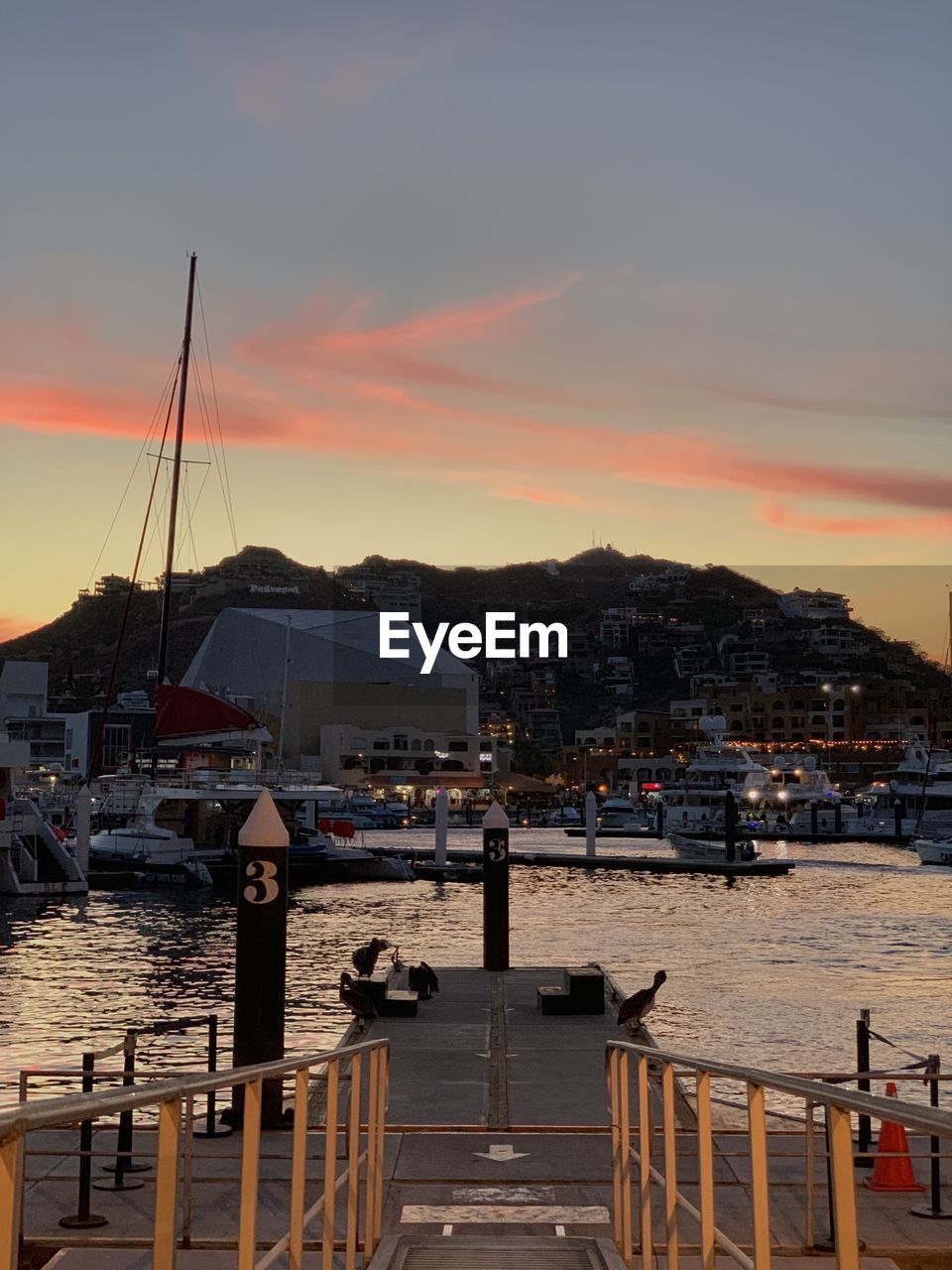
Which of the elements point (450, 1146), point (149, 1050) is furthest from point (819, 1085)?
point (149, 1050)

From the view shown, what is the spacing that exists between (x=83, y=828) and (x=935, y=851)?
181 feet

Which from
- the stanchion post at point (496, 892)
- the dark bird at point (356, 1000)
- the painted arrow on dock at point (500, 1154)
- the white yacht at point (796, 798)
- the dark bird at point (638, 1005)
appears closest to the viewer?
the painted arrow on dock at point (500, 1154)

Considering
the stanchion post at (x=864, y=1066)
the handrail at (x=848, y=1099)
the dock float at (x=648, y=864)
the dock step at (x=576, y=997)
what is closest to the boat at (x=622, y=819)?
the dock float at (x=648, y=864)

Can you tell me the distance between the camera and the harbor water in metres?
29.2

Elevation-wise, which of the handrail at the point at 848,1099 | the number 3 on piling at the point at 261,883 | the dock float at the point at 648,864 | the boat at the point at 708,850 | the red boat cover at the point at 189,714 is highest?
the red boat cover at the point at 189,714

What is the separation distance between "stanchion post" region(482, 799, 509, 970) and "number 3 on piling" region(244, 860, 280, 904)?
14028 millimetres

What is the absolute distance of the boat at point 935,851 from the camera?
90375mm

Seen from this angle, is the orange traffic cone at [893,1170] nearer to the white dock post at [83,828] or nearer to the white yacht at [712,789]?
the white dock post at [83,828]

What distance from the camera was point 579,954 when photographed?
44.3 m

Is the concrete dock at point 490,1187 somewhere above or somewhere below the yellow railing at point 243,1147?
below

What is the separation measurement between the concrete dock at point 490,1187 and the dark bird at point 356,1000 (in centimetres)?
271

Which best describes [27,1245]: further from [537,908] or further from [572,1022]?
[537,908]

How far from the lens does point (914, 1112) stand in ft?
10.8

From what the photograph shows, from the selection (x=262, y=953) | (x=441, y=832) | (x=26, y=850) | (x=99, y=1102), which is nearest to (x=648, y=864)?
(x=441, y=832)
